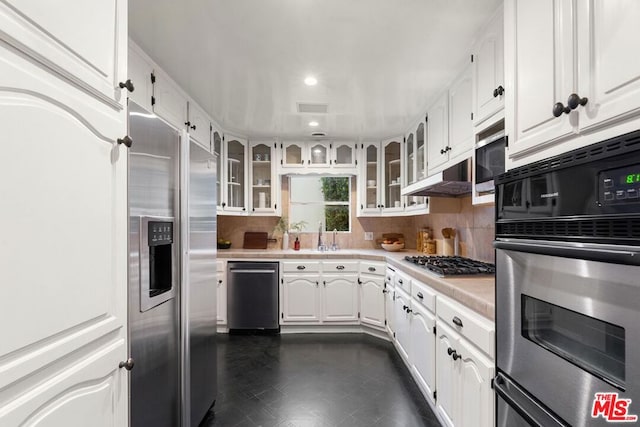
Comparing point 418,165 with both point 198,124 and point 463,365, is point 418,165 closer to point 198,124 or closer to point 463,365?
point 463,365

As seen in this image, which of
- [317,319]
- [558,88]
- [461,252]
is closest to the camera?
[558,88]

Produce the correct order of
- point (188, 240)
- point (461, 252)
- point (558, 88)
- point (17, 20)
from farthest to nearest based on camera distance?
point (461, 252) → point (188, 240) → point (558, 88) → point (17, 20)

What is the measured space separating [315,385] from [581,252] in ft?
7.18

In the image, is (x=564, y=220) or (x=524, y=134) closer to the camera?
(x=564, y=220)

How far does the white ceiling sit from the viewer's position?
166 centimetres

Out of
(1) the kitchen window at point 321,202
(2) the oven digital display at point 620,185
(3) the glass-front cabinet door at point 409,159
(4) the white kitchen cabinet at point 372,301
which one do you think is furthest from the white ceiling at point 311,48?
(4) the white kitchen cabinet at point 372,301

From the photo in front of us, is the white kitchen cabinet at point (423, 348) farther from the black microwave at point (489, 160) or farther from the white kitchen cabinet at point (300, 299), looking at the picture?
the white kitchen cabinet at point (300, 299)

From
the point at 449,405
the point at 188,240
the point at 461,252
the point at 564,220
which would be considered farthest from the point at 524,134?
the point at 461,252

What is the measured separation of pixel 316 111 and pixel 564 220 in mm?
2594

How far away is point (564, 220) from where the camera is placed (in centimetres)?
87

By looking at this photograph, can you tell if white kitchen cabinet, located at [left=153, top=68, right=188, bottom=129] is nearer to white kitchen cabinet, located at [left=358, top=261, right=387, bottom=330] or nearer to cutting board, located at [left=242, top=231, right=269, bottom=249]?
cutting board, located at [left=242, top=231, right=269, bottom=249]

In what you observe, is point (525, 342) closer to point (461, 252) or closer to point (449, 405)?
point (449, 405)

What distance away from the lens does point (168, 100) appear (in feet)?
8.04

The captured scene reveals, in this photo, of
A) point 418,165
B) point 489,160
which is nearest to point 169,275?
point 489,160
